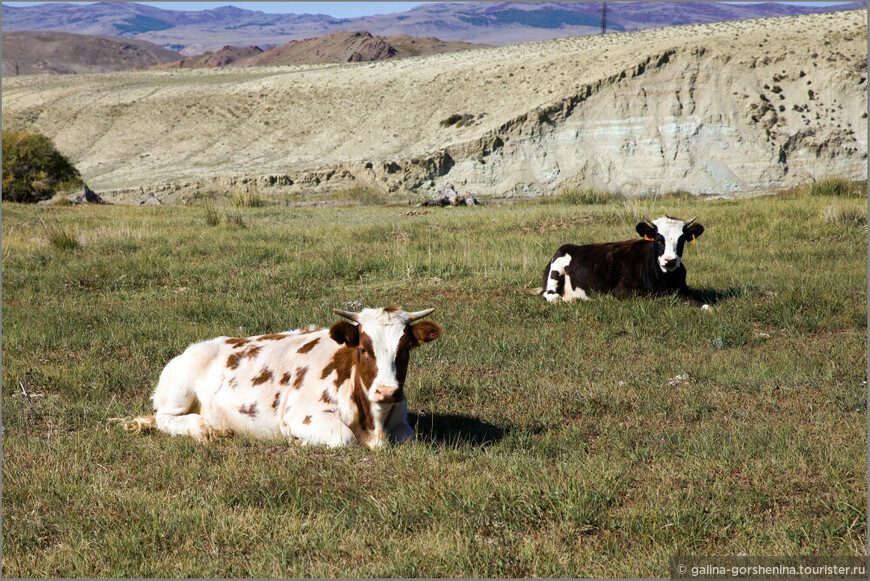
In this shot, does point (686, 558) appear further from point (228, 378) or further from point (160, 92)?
point (160, 92)

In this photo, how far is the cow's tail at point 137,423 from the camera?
650 centimetres

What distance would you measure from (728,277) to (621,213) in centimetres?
761

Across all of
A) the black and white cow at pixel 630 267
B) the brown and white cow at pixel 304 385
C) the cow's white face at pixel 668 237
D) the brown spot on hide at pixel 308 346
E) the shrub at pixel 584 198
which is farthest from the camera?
the shrub at pixel 584 198

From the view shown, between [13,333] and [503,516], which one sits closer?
[503,516]

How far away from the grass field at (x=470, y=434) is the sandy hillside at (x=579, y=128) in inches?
979

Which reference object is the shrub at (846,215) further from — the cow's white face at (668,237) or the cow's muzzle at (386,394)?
the cow's muzzle at (386,394)

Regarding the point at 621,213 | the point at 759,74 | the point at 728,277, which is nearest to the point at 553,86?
the point at 759,74

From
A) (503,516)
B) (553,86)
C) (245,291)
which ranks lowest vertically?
(245,291)

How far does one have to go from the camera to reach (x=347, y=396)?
20.1 feet

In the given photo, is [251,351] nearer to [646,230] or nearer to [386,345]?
[386,345]

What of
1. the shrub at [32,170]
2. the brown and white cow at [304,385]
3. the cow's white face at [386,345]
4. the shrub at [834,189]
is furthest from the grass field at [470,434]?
the shrub at [32,170]

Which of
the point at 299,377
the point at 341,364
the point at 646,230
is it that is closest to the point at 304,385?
the point at 299,377

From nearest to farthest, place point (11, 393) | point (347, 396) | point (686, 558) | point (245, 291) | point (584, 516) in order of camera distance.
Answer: point (686, 558) → point (584, 516) → point (347, 396) → point (11, 393) → point (245, 291)

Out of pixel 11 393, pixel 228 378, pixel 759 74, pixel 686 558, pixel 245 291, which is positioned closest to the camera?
pixel 686 558
